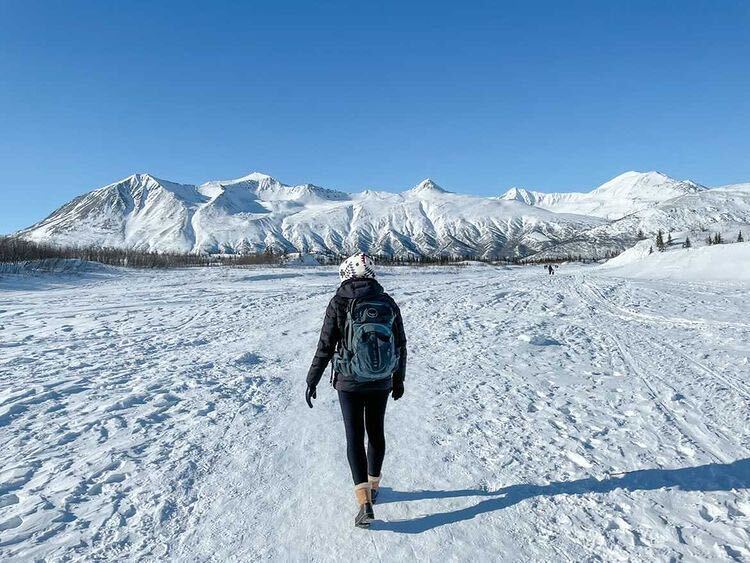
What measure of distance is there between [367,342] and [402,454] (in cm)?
249

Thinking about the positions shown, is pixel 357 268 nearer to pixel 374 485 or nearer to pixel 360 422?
pixel 360 422

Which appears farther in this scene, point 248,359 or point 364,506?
point 248,359

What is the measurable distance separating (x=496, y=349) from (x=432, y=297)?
39.9 ft

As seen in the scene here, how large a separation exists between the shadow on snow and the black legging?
2.08 ft

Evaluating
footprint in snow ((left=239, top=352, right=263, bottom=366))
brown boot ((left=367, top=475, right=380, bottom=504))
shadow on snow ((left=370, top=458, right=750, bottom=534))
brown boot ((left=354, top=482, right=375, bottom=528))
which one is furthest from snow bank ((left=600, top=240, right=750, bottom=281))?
brown boot ((left=354, top=482, right=375, bottom=528))

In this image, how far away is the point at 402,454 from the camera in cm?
634

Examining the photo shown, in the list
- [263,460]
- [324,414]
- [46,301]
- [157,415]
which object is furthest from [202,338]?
[46,301]

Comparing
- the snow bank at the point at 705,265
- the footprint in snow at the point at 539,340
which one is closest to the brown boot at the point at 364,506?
the footprint in snow at the point at 539,340

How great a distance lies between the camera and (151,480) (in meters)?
5.57

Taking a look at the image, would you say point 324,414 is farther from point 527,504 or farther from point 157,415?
point 527,504

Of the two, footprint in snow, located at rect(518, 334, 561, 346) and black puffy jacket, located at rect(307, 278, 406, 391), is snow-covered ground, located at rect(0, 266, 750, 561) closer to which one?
footprint in snow, located at rect(518, 334, 561, 346)

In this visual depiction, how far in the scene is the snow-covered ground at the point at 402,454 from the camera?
442 centimetres

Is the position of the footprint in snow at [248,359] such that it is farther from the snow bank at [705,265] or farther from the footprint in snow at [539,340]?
the snow bank at [705,265]

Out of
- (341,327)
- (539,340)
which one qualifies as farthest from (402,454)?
(539,340)
